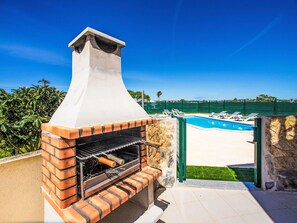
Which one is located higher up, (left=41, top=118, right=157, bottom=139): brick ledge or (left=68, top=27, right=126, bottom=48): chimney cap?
(left=68, top=27, right=126, bottom=48): chimney cap

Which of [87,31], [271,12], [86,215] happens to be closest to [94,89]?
[87,31]

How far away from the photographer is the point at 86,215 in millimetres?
1503

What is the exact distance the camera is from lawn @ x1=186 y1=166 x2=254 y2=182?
406 cm

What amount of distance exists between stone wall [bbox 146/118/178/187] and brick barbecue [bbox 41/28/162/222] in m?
1.01

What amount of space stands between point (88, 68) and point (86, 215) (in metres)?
1.90

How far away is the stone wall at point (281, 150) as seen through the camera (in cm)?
328

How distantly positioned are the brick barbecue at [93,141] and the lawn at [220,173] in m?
2.34

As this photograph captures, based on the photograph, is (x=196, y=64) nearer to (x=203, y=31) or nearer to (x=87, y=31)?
(x=203, y=31)

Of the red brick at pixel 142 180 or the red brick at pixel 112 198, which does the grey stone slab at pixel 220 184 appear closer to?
the red brick at pixel 142 180

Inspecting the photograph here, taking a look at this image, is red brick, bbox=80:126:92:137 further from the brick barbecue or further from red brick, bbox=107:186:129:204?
red brick, bbox=107:186:129:204

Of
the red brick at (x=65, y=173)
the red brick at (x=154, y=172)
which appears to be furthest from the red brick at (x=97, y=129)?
the red brick at (x=154, y=172)

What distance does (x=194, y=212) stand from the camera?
2.74 meters

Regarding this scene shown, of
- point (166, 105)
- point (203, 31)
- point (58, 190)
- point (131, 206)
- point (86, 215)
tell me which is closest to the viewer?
point (86, 215)

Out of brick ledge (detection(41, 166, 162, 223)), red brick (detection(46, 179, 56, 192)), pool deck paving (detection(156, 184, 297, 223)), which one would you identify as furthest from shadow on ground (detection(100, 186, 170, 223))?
red brick (detection(46, 179, 56, 192))
